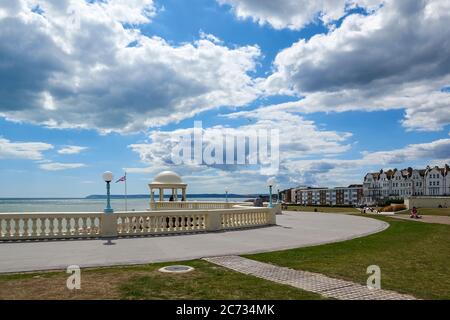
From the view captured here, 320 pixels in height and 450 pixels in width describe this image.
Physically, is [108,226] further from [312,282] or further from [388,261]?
[388,261]

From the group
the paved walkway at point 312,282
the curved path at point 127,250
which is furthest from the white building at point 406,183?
the paved walkway at point 312,282

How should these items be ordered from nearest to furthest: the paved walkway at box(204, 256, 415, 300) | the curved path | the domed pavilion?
the paved walkway at box(204, 256, 415, 300), the curved path, the domed pavilion

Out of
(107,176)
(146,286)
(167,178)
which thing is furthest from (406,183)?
(146,286)

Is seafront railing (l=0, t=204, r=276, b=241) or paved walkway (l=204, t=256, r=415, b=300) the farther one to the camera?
seafront railing (l=0, t=204, r=276, b=241)

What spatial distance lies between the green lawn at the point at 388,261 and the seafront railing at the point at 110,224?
7.06m

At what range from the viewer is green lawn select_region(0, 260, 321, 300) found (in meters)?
6.46

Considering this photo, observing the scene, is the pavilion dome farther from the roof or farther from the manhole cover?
the manhole cover

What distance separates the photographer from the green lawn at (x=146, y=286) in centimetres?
646

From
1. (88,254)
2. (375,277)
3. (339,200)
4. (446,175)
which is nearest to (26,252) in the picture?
(88,254)

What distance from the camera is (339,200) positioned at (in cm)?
16200

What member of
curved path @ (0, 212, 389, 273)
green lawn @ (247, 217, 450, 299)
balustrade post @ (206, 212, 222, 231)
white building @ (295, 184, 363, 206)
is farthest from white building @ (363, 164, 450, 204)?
curved path @ (0, 212, 389, 273)

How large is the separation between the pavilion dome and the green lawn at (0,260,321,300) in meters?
32.7

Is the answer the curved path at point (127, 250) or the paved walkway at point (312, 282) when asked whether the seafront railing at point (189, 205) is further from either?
the paved walkway at point (312, 282)

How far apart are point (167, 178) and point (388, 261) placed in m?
32.9
